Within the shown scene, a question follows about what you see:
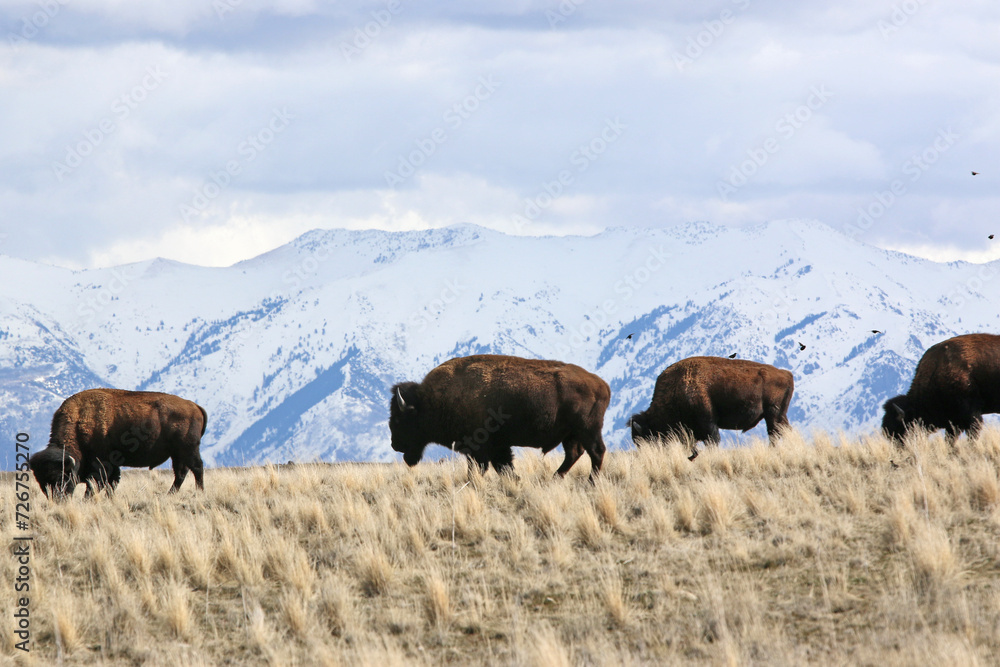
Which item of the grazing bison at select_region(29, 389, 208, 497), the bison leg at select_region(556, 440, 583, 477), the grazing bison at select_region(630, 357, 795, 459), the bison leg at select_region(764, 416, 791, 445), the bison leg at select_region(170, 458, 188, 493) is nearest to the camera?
the bison leg at select_region(556, 440, 583, 477)

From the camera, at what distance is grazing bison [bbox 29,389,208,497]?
47.5ft

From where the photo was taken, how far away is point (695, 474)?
12.6 meters

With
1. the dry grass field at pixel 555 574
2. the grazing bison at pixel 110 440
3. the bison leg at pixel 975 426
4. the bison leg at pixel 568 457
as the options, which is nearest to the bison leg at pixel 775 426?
the bison leg at pixel 975 426

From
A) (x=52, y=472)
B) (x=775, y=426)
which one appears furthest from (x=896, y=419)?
(x=52, y=472)

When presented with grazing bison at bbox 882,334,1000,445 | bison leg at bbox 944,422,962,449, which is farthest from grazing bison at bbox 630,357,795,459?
bison leg at bbox 944,422,962,449

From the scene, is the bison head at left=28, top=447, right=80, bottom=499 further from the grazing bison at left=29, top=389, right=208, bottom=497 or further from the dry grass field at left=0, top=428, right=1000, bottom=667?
the dry grass field at left=0, top=428, right=1000, bottom=667

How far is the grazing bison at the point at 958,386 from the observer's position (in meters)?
13.8

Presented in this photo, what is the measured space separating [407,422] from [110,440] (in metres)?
4.63

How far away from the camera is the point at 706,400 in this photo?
17.3 m

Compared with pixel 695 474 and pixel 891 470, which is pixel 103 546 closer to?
pixel 695 474

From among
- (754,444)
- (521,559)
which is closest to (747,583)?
(521,559)

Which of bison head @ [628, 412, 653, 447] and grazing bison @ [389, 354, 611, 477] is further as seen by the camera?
bison head @ [628, 412, 653, 447]

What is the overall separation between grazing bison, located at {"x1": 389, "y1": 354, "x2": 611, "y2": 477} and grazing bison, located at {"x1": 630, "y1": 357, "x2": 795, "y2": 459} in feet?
13.0

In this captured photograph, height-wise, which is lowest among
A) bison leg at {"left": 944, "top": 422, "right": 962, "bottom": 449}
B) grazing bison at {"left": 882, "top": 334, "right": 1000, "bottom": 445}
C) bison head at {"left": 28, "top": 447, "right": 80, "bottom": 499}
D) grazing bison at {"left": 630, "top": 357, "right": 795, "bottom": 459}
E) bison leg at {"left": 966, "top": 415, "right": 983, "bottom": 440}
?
bison head at {"left": 28, "top": 447, "right": 80, "bottom": 499}
